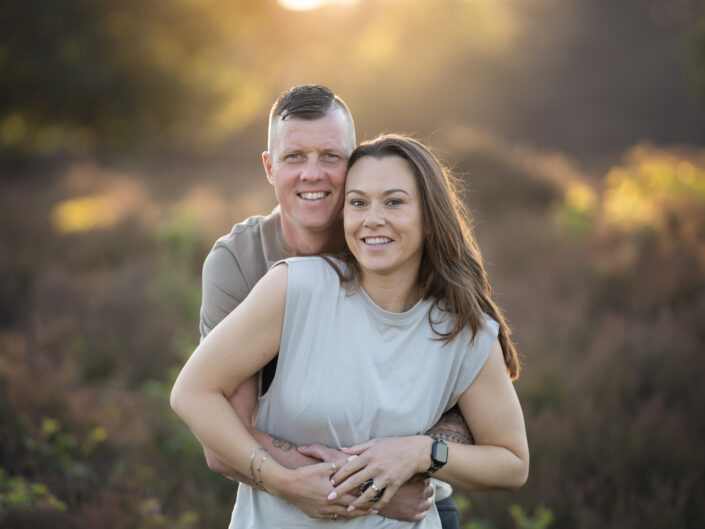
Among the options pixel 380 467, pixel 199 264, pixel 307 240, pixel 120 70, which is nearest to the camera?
pixel 380 467

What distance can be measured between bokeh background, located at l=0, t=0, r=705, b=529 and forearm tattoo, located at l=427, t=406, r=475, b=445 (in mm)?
1307

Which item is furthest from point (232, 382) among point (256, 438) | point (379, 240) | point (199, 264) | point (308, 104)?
point (199, 264)

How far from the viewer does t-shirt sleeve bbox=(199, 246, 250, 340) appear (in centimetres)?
251

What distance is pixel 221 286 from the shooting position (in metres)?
2.51

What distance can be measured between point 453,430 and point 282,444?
0.63 meters

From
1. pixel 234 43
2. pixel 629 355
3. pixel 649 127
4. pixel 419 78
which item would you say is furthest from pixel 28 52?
pixel 649 127

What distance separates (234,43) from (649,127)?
25307mm

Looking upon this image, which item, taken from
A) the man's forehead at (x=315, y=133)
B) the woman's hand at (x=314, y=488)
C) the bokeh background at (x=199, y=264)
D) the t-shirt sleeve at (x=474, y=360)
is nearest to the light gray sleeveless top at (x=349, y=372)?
the t-shirt sleeve at (x=474, y=360)

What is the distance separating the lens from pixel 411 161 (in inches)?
88.2

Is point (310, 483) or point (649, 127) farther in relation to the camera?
point (649, 127)

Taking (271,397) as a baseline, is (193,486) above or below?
below

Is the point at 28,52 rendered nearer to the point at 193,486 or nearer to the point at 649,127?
the point at 193,486

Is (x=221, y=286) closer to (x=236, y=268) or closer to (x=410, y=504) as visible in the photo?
(x=236, y=268)

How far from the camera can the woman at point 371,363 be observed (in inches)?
82.5
